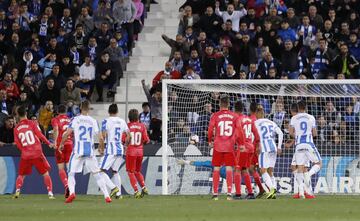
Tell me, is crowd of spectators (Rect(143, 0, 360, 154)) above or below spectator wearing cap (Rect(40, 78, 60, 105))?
above

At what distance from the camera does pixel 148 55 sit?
110 ft

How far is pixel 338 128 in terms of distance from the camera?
2723cm

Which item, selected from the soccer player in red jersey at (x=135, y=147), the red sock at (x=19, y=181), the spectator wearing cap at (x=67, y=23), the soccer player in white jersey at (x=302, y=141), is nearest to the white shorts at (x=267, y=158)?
the soccer player in white jersey at (x=302, y=141)

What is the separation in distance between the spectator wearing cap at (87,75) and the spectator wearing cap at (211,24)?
3191 mm

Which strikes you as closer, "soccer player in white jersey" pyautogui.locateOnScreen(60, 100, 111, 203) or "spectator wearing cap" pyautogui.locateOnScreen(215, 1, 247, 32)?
"soccer player in white jersey" pyautogui.locateOnScreen(60, 100, 111, 203)

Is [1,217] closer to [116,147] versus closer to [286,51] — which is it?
[116,147]

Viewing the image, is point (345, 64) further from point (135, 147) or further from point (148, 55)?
point (135, 147)

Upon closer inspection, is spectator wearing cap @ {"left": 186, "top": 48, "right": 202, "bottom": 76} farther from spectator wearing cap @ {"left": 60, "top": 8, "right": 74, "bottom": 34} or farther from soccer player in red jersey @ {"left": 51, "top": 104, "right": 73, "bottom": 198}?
soccer player in red jersey @ {"left": 51, "top": 104, "right": 73, "bottom": 198}

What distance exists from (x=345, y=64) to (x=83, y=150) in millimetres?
9936

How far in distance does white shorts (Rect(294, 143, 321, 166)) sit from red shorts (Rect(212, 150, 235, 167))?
1613 millimetres

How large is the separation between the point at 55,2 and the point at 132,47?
8.71ft

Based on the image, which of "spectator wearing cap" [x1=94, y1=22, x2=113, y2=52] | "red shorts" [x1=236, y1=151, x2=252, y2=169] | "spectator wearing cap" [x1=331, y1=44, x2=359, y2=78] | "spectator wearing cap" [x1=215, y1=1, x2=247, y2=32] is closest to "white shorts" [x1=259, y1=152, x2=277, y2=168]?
"red shorts" [x1=236, y1=151, x2=252, y2=169]

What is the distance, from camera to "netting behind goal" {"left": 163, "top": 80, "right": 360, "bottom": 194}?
89.3 ft

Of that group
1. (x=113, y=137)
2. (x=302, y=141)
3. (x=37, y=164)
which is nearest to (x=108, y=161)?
(x=113, y=137)
